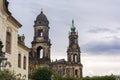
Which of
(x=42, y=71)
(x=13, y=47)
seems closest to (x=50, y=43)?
(x=42, y=71)

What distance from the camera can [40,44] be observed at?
9888cm

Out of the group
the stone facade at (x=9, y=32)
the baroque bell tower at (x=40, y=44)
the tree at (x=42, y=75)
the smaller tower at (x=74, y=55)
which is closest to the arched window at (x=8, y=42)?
the stone facade at (x=9, y=32)

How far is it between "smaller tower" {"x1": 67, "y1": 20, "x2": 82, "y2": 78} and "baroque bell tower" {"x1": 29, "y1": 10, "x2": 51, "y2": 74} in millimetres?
32530

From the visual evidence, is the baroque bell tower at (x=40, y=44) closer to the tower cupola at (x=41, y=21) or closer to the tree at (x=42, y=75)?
the tower cupola at (x=41, y=21)

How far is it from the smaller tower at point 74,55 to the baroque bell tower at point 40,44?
107 feet

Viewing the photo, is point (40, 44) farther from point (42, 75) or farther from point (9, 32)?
point (9, 32)

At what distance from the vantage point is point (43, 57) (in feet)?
323

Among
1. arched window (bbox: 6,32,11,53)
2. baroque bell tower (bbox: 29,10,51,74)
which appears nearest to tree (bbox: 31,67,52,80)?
baroque bell tower (bbox: 29,10,51,74)

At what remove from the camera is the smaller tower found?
5226 inches

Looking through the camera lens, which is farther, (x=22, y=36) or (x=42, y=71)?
(x=42, y=71)

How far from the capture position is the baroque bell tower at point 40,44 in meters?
97.8

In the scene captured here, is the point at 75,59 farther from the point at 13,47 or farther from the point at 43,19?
the point at 13,47

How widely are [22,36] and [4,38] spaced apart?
49.4ft

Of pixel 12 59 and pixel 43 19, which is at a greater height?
pixel 43 19
